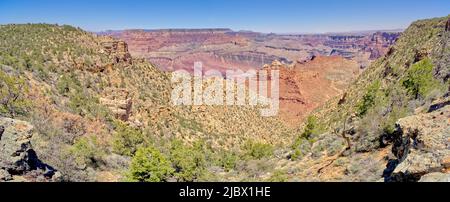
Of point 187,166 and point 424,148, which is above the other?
point 424,148

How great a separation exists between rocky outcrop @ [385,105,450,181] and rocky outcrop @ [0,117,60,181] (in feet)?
31.2

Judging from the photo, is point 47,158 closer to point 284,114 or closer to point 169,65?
point 284,114

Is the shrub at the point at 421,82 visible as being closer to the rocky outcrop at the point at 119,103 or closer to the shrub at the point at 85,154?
the shrub at the point at 85,154

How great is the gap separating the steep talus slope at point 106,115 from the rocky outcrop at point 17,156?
141 centimetres

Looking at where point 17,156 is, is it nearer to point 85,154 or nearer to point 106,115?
point 85,154

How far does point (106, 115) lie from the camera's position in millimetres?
30891

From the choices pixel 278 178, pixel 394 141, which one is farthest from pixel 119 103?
pixel 394 141

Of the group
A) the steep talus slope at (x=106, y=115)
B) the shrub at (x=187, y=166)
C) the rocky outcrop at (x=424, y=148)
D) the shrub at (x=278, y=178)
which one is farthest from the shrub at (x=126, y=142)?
the rocky outcrop at (x=424, y=148)

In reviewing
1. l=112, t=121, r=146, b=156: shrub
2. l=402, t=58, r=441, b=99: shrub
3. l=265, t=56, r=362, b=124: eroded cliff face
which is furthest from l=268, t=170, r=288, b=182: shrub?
l=265, t=56, r=362, b=124: eroded cliff face

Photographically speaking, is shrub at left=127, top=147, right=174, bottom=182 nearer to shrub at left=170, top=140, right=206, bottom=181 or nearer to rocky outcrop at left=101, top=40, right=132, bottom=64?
shrub at left=170, top=140, right=206, bottom=181

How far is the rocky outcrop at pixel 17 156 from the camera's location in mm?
9562

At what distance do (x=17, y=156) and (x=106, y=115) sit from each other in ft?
70.3

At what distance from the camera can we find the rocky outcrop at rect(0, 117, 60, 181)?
956 cm

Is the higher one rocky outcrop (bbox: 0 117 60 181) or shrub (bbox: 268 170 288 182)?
rocky outcrop (bbox: 0 117 60 181)
